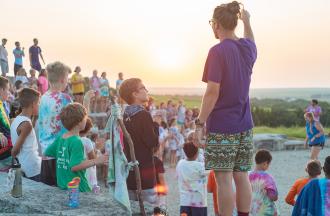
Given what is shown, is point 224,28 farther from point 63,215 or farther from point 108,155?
point 63,215

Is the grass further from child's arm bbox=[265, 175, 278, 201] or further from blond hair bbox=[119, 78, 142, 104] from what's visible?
blond hair bbox=[119, 78, 142, 104]

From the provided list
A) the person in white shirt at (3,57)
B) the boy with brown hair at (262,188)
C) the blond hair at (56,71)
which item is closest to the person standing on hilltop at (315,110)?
the person in white shirt at (3,57)

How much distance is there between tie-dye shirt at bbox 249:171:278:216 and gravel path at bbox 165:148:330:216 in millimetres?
4664

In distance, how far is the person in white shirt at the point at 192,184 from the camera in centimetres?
646

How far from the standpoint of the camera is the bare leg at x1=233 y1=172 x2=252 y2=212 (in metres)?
4.32

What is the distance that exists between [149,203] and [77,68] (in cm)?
1404

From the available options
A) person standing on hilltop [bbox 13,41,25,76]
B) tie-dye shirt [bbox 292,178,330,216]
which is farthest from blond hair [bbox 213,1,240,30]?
person standing on hilltop [bbox 13,41,25,76]

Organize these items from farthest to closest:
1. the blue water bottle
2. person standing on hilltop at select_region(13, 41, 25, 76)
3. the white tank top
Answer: person standing on hilltop at select_region(13, 41, 25, 76) < the white tank top < the blue water bottle

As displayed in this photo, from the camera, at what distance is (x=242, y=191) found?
14.2 feet

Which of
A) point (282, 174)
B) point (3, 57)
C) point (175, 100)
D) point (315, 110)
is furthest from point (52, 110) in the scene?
point (175, 100)

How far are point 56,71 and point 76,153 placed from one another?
1.02 metres

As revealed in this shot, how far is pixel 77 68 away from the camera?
722 inches

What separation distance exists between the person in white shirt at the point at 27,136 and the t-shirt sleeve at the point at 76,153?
928 millimetres

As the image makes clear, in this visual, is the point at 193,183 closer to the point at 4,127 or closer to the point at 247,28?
the point at 4,127
